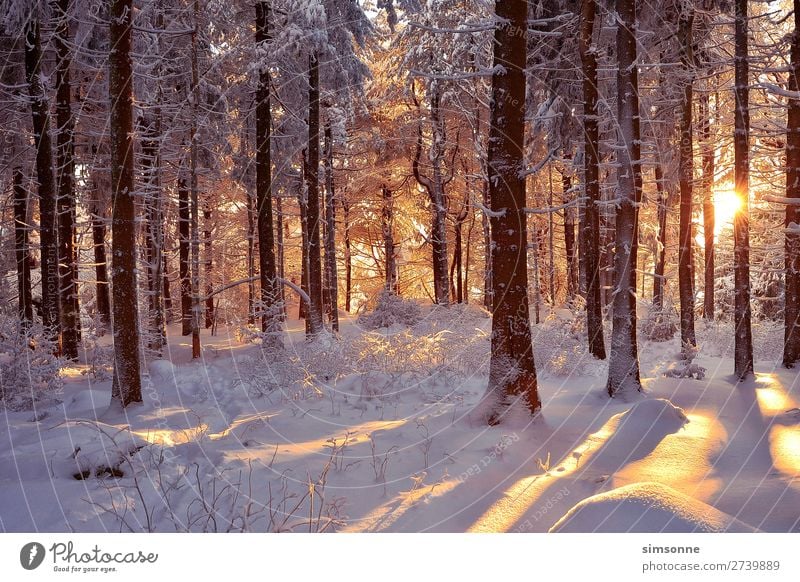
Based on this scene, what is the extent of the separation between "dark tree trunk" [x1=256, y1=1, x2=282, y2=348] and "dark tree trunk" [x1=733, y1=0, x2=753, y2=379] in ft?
33.6

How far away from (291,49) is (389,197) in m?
12.9

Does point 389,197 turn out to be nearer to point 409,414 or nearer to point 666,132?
point 666,132

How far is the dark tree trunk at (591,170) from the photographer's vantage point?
11.5 m

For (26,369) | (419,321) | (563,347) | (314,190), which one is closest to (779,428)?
(563,347)

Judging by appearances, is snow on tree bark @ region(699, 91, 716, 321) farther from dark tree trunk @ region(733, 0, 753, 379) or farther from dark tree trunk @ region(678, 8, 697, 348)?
dark tree trunk @ region(733, 0, 753, 379)

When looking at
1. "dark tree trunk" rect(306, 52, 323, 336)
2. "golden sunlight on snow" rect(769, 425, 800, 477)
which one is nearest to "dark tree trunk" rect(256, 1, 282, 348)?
"dark tree trunk" rect(306, 52, 323, 336)

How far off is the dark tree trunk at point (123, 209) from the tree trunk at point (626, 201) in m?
7.86

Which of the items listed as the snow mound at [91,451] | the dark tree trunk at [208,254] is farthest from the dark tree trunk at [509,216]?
the dark tree trunk at [208,254]

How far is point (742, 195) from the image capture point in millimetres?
10445

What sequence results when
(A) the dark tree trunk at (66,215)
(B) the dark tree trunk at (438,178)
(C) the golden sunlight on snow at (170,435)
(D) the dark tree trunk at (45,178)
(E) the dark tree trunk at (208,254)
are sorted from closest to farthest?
(C) the golden sunlight on snow at (170,435), (D) the dark tree trunk at (45,178), (A) the dark tree trunk at (66,215), (B) the dark tree trunk at (438,178), (E) the dark tree trunk at (208,254)

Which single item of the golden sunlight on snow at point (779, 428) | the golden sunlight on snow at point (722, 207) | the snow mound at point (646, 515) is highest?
the golden sunlight on snow at point (722, 207)

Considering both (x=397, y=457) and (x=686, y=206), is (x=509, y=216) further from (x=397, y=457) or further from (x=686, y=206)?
(x=686, y=206)

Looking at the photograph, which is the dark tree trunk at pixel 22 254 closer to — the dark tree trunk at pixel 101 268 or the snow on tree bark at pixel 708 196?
the dark tree trunk at pixel 101 268
